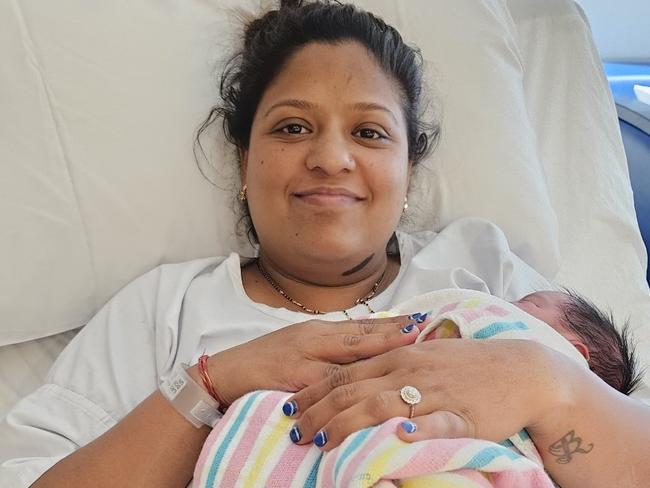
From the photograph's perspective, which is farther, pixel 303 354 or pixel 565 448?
pixel 303 354

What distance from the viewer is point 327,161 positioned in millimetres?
1149

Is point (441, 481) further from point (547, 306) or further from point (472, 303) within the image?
point (547, 306)

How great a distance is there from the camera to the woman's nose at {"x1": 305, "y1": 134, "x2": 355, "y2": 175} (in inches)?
45.3

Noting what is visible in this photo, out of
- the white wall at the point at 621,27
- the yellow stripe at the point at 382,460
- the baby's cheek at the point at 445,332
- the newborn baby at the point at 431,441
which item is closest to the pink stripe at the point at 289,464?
the newborn baby at the point at 431,441

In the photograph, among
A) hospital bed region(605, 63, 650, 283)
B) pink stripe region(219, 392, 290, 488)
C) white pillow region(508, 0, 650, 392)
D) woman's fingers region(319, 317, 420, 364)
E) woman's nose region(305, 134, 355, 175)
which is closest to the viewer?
pink stripe region(219, 392, 290, 488)

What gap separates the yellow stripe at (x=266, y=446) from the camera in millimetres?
807

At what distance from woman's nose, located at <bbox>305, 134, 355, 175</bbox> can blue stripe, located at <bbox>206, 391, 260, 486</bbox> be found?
0.42 m

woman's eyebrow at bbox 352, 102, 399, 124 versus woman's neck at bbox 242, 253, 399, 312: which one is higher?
woman's eyebrow at bbox 352, 102, 399, 124

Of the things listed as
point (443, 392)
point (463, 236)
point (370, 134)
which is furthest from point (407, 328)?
point (463, 236)

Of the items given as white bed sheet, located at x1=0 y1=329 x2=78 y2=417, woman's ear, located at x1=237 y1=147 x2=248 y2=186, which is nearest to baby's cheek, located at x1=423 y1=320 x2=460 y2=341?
woman's ear, located at x1=237 y1=147 x2=248 y2=186

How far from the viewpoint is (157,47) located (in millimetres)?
1348

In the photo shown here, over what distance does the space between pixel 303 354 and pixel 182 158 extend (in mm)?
551

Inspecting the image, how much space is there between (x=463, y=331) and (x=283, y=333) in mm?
248

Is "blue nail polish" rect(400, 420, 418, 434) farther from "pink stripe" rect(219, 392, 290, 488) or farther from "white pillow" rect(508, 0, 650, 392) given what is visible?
"white pillow" rect(508, 0, 650, 392)
